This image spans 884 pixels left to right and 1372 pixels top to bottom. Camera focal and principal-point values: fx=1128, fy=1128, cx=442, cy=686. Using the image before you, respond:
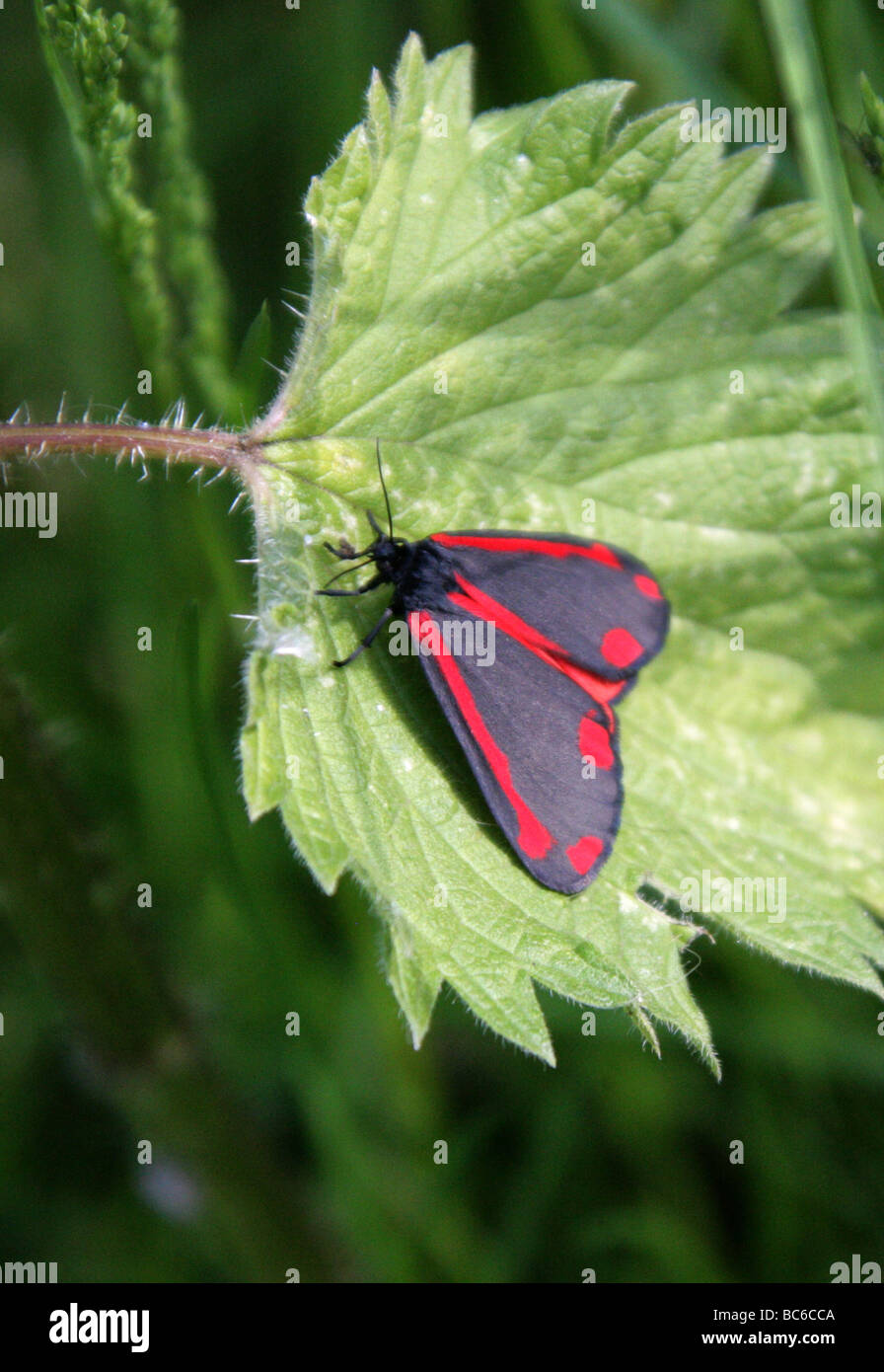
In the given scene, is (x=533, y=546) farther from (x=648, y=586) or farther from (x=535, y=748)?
(x=535, y=748)

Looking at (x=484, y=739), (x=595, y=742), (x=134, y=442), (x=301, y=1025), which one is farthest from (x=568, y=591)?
(x=301, y=1025)

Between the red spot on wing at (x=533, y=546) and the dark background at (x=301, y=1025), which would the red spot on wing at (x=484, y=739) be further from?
the dark background at (x=301, y=1025)

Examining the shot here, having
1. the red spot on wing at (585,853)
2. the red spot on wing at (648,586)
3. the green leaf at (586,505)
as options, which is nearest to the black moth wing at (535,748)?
the red spot on wing at (585,853)

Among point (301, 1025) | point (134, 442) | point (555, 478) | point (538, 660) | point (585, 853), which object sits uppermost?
point (555, 478)

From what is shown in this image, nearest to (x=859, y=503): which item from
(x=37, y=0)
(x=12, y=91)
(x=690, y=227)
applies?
(x=690, y=227)

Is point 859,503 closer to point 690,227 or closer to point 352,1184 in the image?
point 690,227
